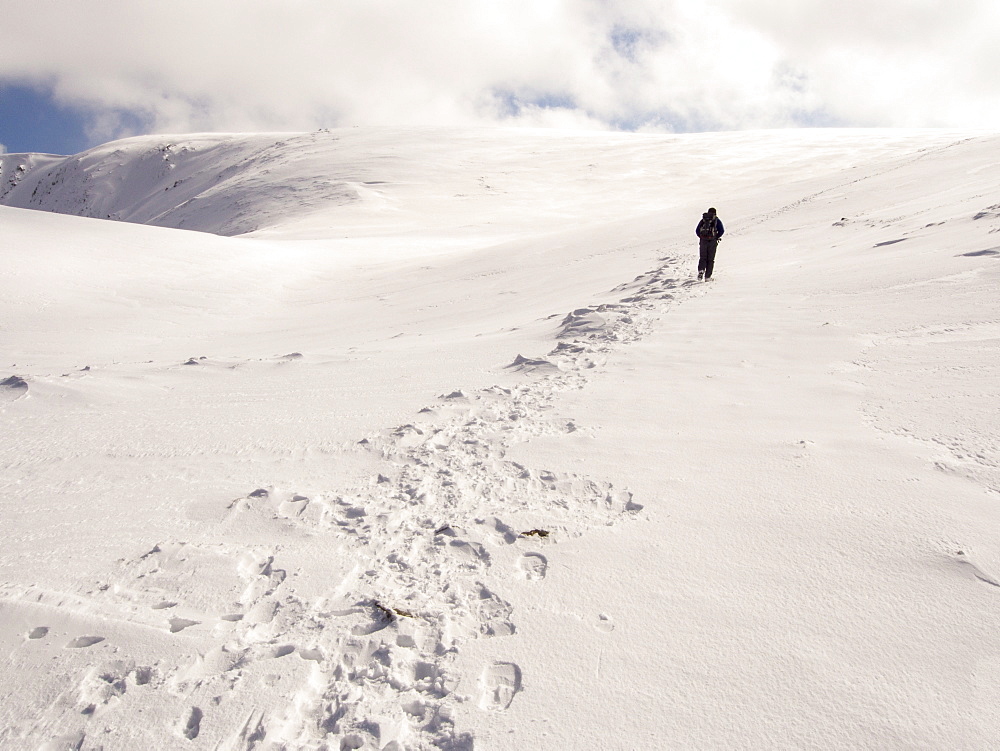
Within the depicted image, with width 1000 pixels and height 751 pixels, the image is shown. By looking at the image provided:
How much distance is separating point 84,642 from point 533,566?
1594 millimetres

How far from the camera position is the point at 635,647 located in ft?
6.35

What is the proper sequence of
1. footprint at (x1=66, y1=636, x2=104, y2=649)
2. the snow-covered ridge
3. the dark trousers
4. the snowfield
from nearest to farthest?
the snowfield, footprint at (x1=66, y1=636, x2=104, y2=649), the dark trousers, the snow-covered ridge

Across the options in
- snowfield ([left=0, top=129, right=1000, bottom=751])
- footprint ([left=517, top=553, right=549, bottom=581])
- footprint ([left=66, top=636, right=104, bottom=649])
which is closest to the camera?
snowfield ([left=0, top=129, right=1000, bottom=751])

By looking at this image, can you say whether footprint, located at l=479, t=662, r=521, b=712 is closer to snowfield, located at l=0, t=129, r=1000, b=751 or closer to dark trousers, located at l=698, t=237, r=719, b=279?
snowfield, located at l=0, t=129, r=1000, b=751

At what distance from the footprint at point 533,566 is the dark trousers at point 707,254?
6.12 metres

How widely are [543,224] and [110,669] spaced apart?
2384 cm

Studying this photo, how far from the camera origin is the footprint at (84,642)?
6.68ft

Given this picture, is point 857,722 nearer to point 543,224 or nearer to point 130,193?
point 543,224

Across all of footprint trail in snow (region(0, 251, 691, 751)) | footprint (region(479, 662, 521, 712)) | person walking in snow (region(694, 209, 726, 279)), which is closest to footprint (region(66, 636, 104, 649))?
footprint trail in snow (region(0, 251, 691, 751))

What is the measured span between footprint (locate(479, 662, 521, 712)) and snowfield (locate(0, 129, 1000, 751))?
1cm

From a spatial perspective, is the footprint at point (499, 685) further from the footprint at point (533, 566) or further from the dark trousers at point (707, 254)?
the dark trousers at point (707, 254)

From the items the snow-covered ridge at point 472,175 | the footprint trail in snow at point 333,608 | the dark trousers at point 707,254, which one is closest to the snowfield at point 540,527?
the footprint trail in snow at point 333,608

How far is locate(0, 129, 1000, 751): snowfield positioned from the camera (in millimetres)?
1762

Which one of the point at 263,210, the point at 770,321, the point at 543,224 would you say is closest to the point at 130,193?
the point at 263,210
